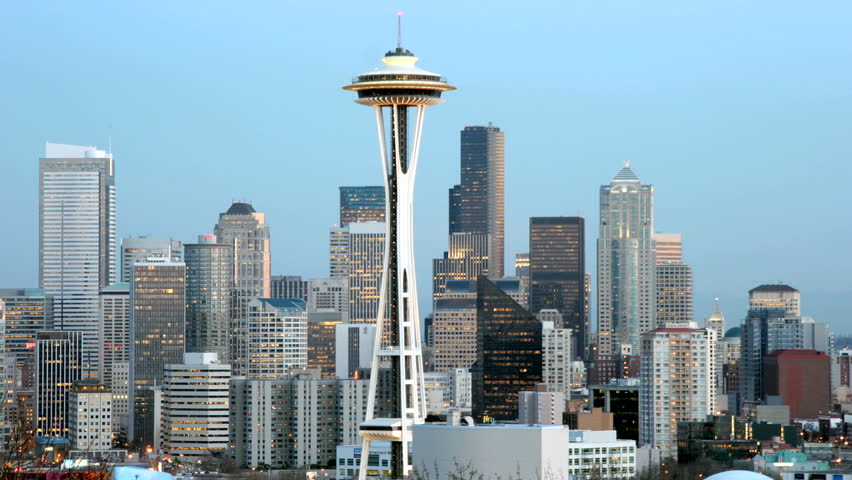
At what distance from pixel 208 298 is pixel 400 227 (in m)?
103

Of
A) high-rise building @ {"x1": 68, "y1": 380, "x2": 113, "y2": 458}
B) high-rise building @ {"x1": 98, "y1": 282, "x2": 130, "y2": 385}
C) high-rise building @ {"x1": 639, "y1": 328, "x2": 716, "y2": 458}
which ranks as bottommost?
high-rise building @ {"x1": 68, "y1": 380, "x2": 113, "y2": 458}

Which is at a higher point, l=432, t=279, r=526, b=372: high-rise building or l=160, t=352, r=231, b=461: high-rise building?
l=432, t=279, r=526, b=372: high-rise building

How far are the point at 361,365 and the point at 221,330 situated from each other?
16728 millimetres

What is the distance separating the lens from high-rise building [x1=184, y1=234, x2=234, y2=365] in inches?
6885

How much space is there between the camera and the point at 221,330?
178125mm

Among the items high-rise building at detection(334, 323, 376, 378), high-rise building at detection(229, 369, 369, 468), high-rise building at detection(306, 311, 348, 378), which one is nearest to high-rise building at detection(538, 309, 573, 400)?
high-rise building at detection(334, 323, 376, 378)

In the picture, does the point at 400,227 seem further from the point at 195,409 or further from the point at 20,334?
the point at 20,334

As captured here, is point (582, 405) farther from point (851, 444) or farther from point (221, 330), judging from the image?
point (221, 330)

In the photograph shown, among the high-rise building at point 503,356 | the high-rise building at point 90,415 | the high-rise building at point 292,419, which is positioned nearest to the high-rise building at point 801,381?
the high-rise building at point 503,356

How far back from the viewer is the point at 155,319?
170625 mm

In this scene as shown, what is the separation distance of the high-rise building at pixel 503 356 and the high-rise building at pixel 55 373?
34874 millimetres

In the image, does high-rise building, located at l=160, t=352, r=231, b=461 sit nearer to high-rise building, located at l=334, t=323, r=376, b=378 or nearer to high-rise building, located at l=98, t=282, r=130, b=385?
high-rise building, located at l=334, t=323, r=376, b=378

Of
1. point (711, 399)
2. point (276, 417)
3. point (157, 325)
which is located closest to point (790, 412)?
point (711, 399)

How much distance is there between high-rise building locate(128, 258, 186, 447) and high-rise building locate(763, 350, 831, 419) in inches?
2119
